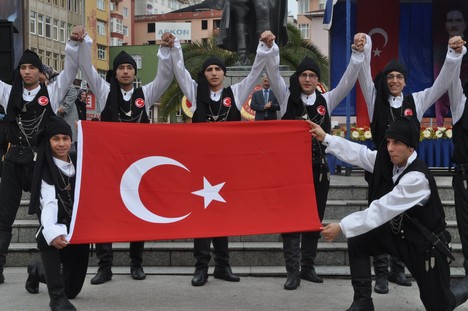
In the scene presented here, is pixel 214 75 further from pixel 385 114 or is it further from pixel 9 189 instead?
pixel 9 189

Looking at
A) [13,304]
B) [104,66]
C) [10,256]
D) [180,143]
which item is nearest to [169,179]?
[180,143]

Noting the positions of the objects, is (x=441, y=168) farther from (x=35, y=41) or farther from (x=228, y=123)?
(x=35, y=41)

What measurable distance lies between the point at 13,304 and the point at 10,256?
1.58 meters

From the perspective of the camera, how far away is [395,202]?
5.59 meters

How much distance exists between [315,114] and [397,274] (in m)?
1.73

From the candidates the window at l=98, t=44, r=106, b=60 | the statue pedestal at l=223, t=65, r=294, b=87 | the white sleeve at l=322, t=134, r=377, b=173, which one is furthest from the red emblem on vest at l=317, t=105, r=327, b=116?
the window at l=98, t=44, r=106, b=60

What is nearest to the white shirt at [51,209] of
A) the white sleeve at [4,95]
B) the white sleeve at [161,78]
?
the white sleeve at [4,95]

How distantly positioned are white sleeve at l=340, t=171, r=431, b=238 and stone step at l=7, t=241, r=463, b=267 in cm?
221

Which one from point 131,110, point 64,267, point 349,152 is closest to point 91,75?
point 131,110

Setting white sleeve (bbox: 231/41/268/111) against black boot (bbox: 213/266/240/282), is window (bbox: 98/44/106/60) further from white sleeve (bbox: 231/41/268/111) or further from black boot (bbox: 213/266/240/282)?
black boot (bbox: 213/266/240/282)

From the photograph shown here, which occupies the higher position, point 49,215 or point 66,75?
point 66,75

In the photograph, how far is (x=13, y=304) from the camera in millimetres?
6453

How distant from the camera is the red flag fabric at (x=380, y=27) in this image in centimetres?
1268

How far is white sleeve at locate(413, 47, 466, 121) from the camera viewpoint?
22.4 feet
